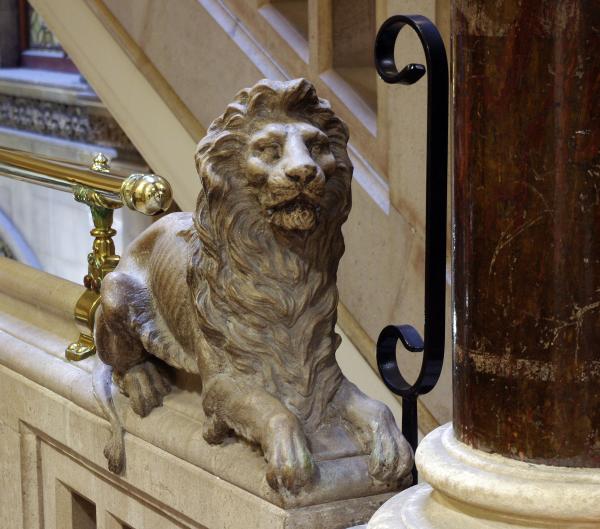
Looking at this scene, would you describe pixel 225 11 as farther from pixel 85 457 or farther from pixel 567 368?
pixel 567 368

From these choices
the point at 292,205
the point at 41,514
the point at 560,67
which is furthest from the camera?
the point at 41,514

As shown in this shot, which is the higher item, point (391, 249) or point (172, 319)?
point (172, 319)

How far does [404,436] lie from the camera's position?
2.72 m

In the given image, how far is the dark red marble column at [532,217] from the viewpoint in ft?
6.41

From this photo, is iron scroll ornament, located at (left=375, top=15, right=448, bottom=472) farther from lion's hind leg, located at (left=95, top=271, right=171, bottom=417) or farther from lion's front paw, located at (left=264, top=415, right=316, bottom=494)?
lion's hind leg, located at (left=95, top=271, right=171, bottom=417)

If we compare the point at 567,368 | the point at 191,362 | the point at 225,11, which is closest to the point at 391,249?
the point at 225,11

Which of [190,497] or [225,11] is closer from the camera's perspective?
[190,497]

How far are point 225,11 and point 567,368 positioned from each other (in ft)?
12.6

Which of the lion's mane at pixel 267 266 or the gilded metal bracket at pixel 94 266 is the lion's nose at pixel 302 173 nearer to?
the lion's mane at pixel 267 266

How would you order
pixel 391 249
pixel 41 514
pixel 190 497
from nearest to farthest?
pixel 190 497 < pixel 41 514 < pixel 391 249

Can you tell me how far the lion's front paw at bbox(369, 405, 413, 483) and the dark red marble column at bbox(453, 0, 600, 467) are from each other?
21.4 inches

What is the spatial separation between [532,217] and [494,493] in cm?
40

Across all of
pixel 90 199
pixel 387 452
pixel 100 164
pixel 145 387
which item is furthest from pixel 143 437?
pixel 100 164

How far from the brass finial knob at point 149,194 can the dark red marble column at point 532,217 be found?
3.55ft
